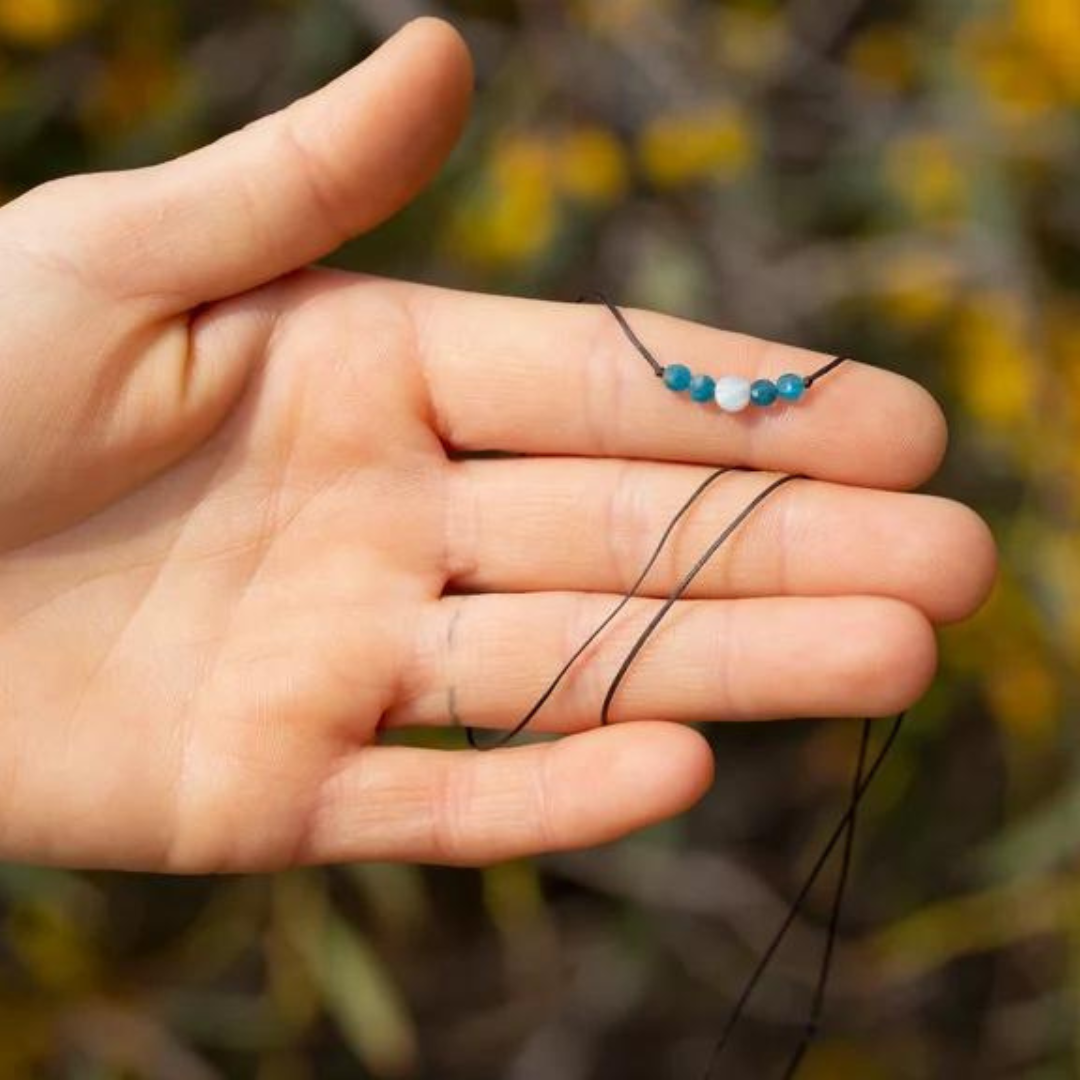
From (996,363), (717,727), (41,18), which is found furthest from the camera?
(717,727)

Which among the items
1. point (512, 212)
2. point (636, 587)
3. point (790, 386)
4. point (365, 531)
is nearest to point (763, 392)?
point (790, 386)

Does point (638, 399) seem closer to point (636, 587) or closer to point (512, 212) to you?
point (636, 587)

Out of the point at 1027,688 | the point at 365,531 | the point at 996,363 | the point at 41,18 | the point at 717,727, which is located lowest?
the point at 717,727

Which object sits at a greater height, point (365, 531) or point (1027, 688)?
point (365, 531)

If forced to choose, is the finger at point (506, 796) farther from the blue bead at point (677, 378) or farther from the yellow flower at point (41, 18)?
the yellow flower at point (41, 18)

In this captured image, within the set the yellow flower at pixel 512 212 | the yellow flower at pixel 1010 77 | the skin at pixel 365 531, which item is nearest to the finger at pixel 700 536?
the skin at pixel 365 531

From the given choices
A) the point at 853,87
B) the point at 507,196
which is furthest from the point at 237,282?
the point at 853,87

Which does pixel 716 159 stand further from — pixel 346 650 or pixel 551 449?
pixel 346 650
